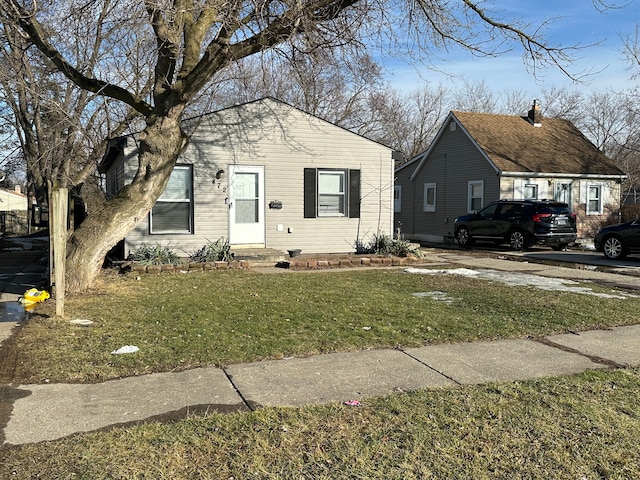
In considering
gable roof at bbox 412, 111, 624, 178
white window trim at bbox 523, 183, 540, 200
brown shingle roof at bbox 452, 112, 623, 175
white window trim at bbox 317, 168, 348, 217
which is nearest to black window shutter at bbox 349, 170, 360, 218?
white window trim at bbox 317, 168, 348, 217

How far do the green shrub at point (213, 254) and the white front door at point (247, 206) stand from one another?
2.35 ft

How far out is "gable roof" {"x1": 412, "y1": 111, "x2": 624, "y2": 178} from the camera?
20781 millimetres

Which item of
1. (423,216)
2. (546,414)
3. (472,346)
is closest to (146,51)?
(472,346)

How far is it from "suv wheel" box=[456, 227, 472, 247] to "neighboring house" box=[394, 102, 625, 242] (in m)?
2.03

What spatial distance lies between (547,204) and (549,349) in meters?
12.5

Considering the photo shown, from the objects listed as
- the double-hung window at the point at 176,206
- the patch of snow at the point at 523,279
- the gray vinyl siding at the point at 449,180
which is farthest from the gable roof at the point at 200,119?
the gray vinyl siding at the point at 449,180

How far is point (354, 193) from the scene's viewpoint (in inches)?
564

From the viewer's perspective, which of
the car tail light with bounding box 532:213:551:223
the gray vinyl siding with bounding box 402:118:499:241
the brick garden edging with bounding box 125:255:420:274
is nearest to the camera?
the brick garden edging with bounding box 125:255:420:274

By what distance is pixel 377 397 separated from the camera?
167 inches

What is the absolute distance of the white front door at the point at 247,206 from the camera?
1330 cm

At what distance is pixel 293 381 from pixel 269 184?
9.36 metres

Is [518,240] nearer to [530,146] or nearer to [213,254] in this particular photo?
[530,146]

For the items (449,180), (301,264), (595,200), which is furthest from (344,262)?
(595,200)

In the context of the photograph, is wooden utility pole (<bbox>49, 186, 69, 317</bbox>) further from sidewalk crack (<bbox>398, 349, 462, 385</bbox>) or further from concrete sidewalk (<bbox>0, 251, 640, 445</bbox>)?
sidewalk crack (<bbox>398, 349, 462, 385</bbox>)
